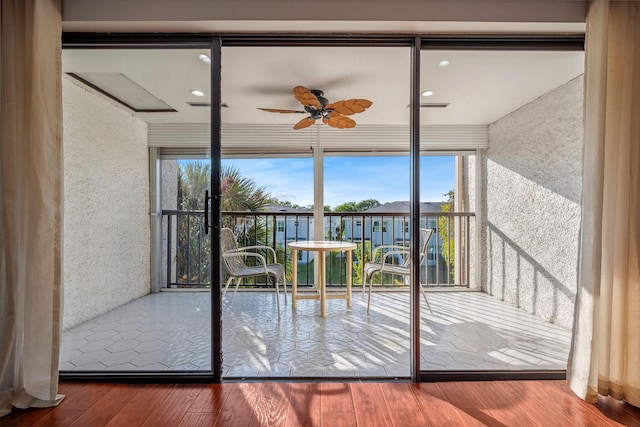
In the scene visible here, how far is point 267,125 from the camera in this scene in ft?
13.2

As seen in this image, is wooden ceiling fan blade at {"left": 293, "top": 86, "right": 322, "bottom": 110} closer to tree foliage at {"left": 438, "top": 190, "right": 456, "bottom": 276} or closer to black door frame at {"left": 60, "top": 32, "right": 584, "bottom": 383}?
black door frame at {"left": 60, "top": 32, "right": 584, "bottom": 383}

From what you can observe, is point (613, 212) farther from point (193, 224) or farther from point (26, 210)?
point (26, 210)

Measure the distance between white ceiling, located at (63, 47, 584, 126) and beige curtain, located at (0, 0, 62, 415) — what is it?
1.18 ft

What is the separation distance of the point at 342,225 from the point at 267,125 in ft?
5.44

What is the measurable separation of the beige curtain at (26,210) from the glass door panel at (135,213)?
0.35m

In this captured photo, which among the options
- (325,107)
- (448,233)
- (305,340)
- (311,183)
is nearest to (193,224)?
(305,340)

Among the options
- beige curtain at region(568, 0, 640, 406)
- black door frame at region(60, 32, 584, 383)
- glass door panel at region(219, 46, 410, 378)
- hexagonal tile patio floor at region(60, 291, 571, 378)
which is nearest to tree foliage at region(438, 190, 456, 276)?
glass door panel at region(219, 46, 410, 378)

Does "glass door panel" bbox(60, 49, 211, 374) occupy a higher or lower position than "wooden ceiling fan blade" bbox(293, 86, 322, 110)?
lower

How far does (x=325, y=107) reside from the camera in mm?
2865

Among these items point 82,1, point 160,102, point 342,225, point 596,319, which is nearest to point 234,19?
point 82,1

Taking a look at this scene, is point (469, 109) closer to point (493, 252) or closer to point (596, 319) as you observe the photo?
point (493, 252)

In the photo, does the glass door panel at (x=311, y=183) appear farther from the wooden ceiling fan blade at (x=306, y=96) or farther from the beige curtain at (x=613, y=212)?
the beige curtain at (x=613, y=212)

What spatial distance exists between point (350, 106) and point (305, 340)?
2004 mm

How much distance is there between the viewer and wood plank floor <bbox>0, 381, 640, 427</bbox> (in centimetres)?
149
